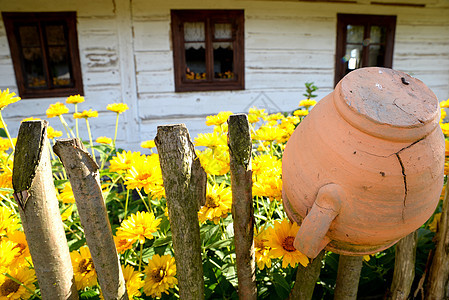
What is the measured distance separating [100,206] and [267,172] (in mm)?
567

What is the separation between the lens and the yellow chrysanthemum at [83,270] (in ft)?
2.84

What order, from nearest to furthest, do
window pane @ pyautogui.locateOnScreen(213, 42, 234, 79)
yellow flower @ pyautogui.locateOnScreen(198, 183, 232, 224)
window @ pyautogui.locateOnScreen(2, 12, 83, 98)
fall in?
1. yellow flower @ pyautogui.locateOnScreen(198, 183, 232, 224)
2. window @ pyautogui.locateOnScreen(2, 12, 83, 98)
3. window pane @ pyautogui.locateOnScreen(213, 42, 234, 79)

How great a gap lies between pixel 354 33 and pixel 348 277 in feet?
14.4

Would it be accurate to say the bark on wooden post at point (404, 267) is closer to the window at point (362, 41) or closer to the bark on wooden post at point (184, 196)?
the bark on wooden post at point (184, 196)

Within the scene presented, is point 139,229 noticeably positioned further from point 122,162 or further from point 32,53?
point 32,53

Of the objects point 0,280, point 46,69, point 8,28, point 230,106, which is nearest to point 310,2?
point 230,106

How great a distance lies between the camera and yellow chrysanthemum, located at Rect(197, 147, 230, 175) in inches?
39.4

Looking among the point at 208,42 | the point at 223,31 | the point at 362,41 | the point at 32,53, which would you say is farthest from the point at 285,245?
the point at 32,53

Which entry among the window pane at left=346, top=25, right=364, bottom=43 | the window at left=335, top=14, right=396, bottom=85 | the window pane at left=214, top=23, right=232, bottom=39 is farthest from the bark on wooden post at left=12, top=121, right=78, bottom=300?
the window pane at left=346, top=25, right=364, bottom=43

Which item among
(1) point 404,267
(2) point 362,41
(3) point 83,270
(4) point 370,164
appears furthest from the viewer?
(2) point 362,41

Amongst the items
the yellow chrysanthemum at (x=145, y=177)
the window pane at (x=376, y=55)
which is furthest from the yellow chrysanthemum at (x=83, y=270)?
the window pane at (x=376, y=55)

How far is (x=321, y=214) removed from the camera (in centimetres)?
69

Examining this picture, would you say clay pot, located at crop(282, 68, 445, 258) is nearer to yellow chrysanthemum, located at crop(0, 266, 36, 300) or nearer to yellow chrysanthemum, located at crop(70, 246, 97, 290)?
yellow chrysanthemum, located at crop(70, 246, 97, 290)

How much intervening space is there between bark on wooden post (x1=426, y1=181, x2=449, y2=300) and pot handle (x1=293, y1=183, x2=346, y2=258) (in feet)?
2.51
